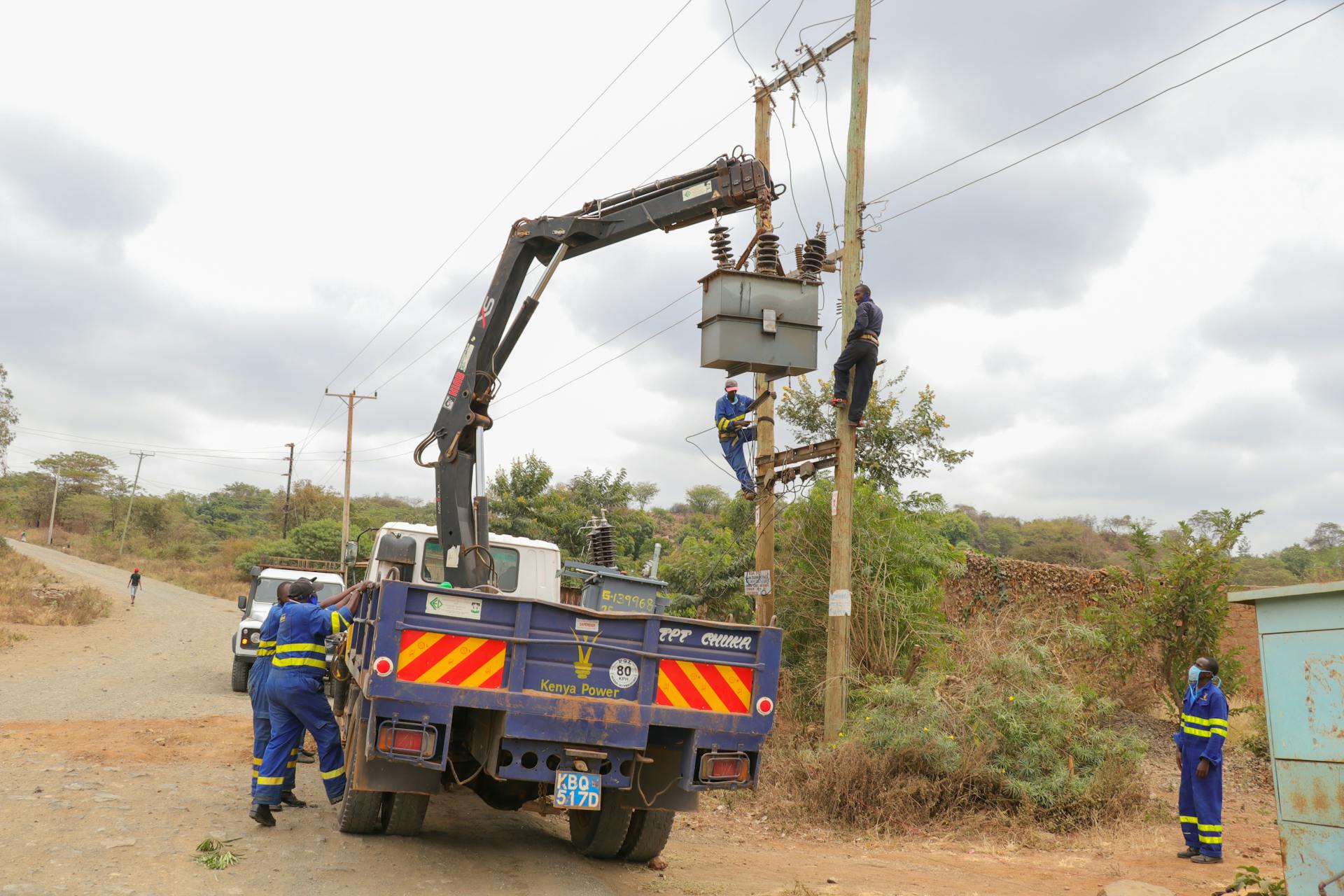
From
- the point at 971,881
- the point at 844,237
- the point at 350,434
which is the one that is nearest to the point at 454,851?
the point at 971,881

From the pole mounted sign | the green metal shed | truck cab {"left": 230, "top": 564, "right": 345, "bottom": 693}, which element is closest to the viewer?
the green metal shed

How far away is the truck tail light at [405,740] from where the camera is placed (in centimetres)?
578

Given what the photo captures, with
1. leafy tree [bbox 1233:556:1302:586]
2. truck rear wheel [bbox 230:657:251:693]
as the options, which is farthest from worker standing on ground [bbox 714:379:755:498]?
leafy tree [bbox 1233:556:1302:586]

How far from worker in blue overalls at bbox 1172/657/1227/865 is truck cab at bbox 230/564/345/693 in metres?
11.7

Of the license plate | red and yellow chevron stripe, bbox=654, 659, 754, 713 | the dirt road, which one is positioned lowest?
the dirt road

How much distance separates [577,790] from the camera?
6.02 m

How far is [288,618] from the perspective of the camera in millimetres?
7547

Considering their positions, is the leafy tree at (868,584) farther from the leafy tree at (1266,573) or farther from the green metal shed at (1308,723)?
the leafy tree at (1266,573)

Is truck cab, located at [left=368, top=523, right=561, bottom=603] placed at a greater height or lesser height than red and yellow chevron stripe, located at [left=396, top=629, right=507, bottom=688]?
greater

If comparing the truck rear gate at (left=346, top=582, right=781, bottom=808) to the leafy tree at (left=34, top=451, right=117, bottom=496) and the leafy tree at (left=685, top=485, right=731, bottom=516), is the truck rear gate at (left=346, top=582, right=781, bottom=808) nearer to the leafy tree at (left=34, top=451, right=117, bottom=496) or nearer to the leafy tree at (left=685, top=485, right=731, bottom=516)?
the leafy tree at (left=685, top=485, right=731, bottom=516)

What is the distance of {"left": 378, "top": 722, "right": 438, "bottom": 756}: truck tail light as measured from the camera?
19.0 feet

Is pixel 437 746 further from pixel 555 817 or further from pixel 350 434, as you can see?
pixel 350 434

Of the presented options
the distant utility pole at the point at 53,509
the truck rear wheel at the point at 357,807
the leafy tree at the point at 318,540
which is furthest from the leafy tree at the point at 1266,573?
the distant utility pole at the point at 53,509

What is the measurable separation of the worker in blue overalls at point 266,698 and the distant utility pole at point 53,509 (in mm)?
80716
